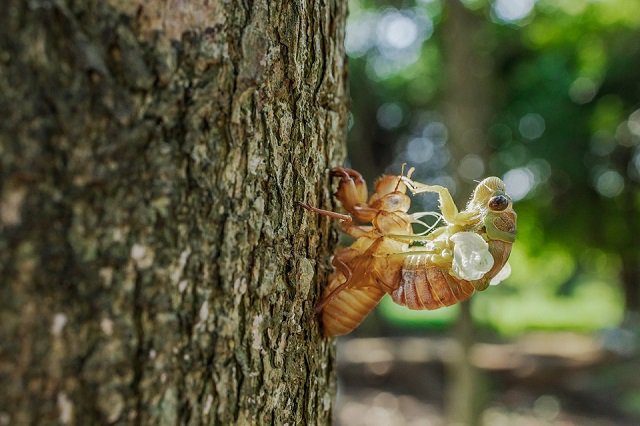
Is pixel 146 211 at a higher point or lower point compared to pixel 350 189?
lower

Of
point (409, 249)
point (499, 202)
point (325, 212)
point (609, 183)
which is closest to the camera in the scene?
point (325, 212)

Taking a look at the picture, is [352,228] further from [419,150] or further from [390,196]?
[419,150]

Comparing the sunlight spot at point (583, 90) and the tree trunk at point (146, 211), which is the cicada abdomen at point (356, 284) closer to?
the tree trunk at point (146, 211)

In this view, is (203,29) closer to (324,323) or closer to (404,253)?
(324,323)

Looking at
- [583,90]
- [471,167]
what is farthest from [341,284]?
[583,90]

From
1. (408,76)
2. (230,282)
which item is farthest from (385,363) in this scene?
(230,282)

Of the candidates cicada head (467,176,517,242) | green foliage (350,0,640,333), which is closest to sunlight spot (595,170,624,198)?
green foliage (350,0,640,333)
